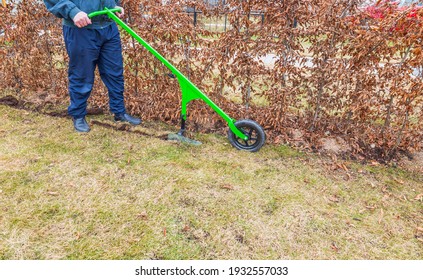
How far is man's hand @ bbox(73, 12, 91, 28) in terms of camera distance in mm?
2941

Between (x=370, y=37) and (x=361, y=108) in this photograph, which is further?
(x=361, y=108)

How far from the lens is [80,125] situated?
379 centimetres

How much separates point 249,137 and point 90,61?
1926 millimetres

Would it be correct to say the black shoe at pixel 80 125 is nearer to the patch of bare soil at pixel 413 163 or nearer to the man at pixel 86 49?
the man at pixel 86 49

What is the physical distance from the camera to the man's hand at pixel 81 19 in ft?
9.65

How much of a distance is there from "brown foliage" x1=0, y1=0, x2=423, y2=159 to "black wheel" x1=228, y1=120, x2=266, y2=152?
0.38 m

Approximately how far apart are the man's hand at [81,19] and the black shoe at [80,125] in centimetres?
123

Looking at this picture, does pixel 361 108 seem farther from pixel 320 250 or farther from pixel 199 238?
pixel 199 238

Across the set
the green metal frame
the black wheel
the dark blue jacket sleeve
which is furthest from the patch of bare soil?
the dark blue jacket sleeve

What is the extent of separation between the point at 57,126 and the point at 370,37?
143 inches

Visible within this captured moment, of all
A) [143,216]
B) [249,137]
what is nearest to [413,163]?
[249,137]

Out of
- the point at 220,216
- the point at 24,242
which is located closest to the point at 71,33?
the point at 24,242

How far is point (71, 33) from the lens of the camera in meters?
3.20

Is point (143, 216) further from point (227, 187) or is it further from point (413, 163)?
point (413, 163)
